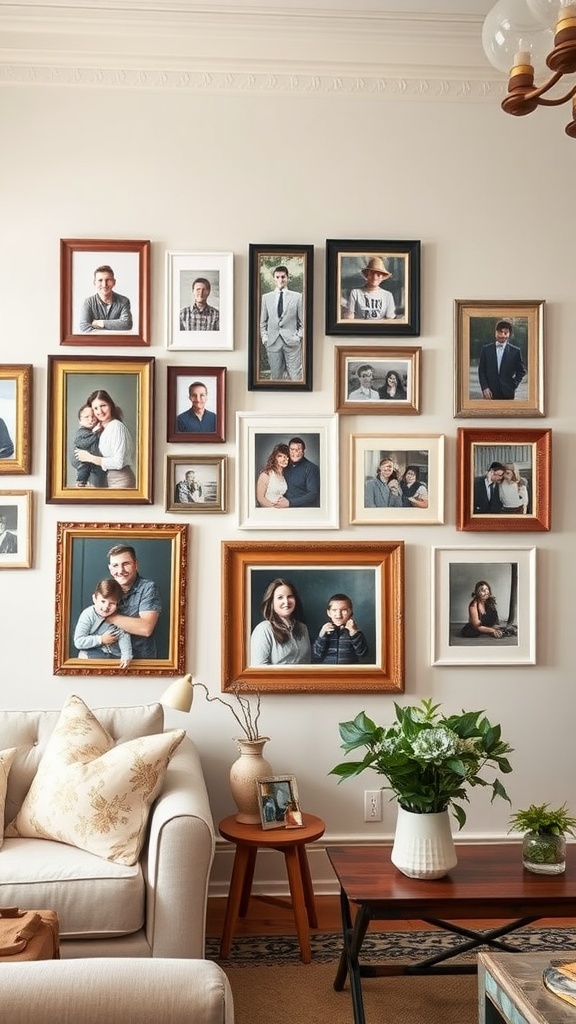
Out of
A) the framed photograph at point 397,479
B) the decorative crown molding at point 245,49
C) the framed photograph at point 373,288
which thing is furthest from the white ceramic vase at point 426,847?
the decorative crown molding at point 245,49

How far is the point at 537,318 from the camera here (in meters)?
3.72

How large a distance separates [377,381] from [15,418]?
1.47m

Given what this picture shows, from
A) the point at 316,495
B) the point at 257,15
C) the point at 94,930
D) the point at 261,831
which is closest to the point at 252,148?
the point at 257,15

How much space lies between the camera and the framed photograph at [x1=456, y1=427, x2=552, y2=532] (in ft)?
12.0

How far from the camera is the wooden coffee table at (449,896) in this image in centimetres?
242

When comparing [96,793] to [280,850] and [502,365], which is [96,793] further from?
[502,365]

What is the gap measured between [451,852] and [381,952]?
73 centimetres

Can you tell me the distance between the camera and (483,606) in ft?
12.1

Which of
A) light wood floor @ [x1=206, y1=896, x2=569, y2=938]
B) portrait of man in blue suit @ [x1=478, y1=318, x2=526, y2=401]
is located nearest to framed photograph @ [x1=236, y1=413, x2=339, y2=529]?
portrait of man in blue suit @ [x1=478, y1=318, x2=526, y2=401]

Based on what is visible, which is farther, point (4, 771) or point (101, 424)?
point (101, 424)

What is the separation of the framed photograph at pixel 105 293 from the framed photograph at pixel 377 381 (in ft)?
2.67

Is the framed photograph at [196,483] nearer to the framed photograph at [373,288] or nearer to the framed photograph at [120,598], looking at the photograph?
the framed photograph at [120,598]

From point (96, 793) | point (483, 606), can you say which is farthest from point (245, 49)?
point (96, 793)

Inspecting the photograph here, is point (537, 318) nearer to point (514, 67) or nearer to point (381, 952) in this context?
point (514, 67)
